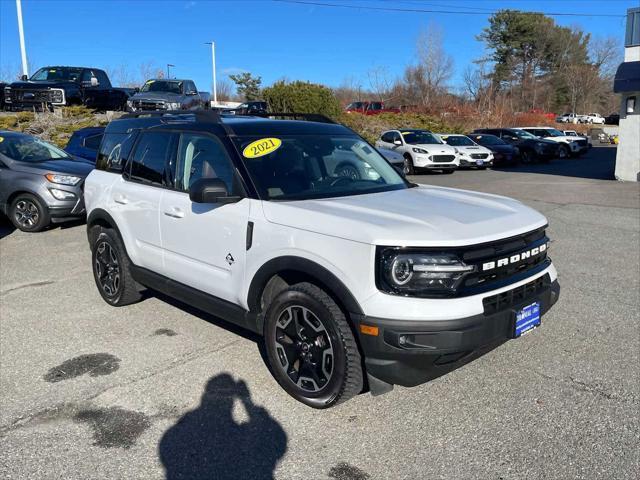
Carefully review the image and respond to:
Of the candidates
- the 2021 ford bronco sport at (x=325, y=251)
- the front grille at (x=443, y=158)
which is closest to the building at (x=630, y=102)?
the front grille at (x=443, y=158)

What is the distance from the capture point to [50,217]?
8.96 m

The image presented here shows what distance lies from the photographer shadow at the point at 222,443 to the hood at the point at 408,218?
1.21m

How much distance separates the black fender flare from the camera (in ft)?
10.2

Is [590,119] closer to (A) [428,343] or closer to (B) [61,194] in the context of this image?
(B) [61,194]

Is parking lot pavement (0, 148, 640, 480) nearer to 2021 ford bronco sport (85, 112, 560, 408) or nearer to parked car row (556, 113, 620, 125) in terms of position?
2021 ford bronco sport (85, 112, 560, 408)

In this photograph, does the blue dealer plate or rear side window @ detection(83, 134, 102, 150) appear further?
rear side window @ detection(83, 134, 102, 150)

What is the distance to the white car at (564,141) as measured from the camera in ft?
96.4

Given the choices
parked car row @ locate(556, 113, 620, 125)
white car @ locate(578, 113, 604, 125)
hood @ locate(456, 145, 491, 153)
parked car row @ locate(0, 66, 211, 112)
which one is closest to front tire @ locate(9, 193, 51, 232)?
parked car row @ locate(0, 66, 211, 112)

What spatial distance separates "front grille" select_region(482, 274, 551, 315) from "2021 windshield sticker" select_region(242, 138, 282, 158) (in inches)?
74.1

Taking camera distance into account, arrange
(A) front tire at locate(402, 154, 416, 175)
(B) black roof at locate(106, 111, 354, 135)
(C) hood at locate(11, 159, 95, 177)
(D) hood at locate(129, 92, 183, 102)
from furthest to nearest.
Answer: (A) front tire at locate(402, 154, 416, 175), (D) hood at locate(129, 92, 183, 102), (C) hood at locate(11, 159, 95, 177), (B) black roof at locate(106, 111, 354, 135)

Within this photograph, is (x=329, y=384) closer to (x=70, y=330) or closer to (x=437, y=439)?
(x=437, y=439)

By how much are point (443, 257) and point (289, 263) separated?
952mm

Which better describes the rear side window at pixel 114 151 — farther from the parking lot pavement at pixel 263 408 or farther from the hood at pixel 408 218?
the hood at pixel 408 218

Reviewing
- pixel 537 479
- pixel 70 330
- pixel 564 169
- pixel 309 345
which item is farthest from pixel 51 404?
pixel 564 169
